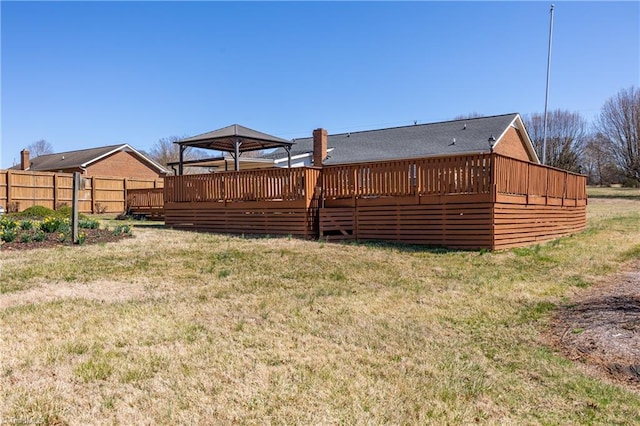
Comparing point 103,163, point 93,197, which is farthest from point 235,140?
point 103,163

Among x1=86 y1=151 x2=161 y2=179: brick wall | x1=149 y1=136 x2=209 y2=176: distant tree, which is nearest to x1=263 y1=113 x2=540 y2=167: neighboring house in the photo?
x1=86 y1=151 x2=161 y2=179: brick wall

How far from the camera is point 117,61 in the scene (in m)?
13.7

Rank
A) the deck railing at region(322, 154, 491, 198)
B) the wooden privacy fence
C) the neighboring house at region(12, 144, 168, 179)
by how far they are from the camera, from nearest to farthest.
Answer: the deck railing at region(322, 154, 491, 198), the wooden privacy fence, the neighboring house at region(12, 144, 168, 179)

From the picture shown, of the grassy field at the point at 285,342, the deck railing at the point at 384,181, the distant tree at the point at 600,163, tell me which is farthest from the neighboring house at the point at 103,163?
the distant tree at the point at 600,163

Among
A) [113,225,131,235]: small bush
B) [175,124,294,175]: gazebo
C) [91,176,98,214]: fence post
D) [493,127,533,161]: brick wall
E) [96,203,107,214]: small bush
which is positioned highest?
[493,127,533,161]: brick wall

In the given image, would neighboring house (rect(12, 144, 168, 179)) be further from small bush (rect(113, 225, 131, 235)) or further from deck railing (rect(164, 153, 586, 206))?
small bush (rect(113, 225, 131, 235))

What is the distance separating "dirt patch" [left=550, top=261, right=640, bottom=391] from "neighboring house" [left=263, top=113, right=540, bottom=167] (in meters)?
13.9

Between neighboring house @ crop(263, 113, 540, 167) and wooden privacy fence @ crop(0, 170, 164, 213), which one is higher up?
neighboring house @ crop(263, 113, 540, 167)

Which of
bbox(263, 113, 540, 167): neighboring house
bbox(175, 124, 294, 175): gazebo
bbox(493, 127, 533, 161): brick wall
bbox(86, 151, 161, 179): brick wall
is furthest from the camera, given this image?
bbox(86, 151, 161, 179): brick wall

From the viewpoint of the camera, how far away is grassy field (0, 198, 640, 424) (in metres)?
2.94

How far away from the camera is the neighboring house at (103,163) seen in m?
31.8

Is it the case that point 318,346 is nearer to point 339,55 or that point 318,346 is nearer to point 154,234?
point 154,234

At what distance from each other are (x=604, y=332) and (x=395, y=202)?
6264 mm

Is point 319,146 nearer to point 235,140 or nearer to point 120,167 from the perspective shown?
point 235,140
